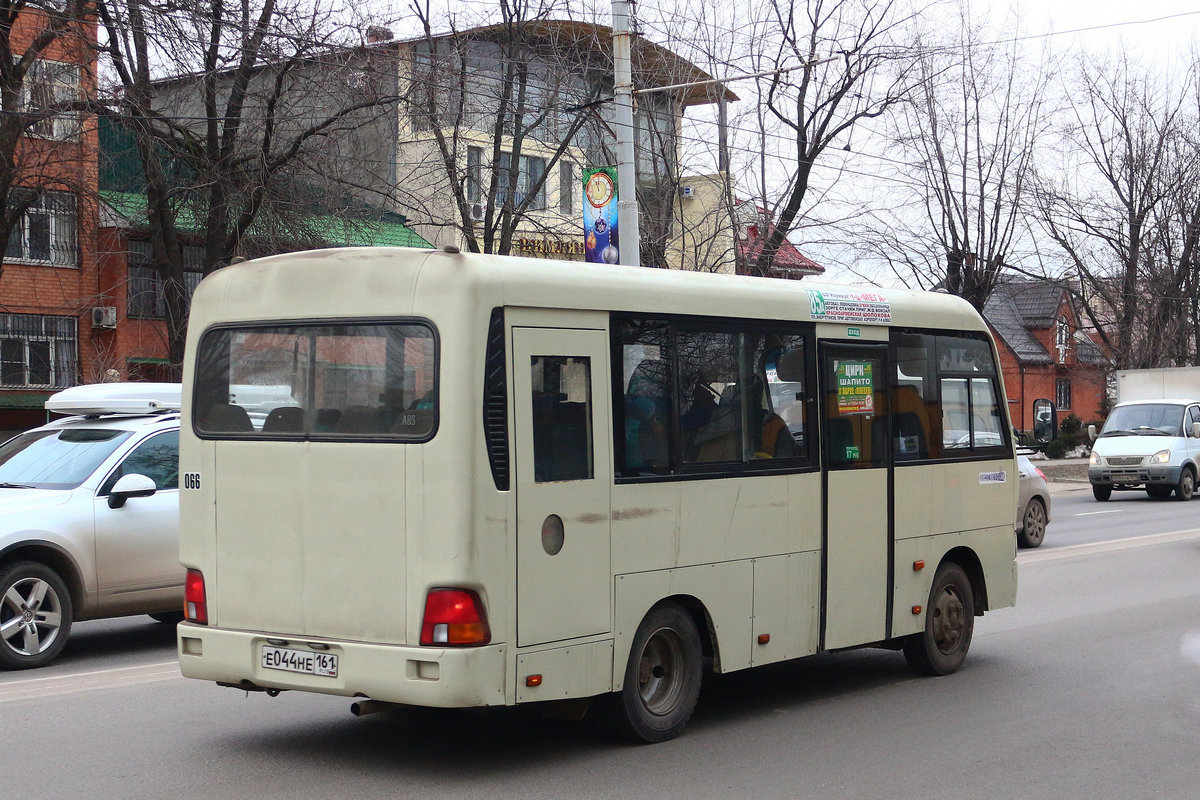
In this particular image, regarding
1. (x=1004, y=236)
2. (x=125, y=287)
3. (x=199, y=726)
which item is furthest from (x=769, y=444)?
(x=1004, y=236)

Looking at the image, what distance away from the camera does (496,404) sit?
648 centimetres

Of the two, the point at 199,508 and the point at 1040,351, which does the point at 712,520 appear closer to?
the point at 199,508

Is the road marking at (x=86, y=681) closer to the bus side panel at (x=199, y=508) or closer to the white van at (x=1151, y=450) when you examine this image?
the bus side panel at (x=199, y=508)

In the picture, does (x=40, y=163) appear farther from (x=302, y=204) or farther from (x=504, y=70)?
(x=504, y=70)

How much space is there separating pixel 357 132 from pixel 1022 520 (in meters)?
13.0

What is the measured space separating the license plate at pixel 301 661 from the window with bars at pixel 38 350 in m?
27.1

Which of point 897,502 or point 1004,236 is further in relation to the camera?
point 1004,236

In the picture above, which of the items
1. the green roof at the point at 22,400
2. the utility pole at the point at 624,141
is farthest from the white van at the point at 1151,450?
the green roof at the point at 22,400

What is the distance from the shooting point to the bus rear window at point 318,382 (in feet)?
21.4

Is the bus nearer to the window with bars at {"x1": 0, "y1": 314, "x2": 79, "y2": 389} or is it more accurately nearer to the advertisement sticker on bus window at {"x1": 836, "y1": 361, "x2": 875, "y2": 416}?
the advertisement sticker on bus window at {"x1": 836, "y1": 361, "x2": 875, "y2": 416}

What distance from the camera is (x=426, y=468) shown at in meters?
6.39

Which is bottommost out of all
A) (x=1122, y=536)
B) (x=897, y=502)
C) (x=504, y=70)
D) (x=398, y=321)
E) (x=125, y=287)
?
(x=1122, y=536)

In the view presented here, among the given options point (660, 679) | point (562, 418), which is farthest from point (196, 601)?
point (660, 679)

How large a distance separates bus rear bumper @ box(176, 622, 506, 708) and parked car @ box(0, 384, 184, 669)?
3607 millimetres
